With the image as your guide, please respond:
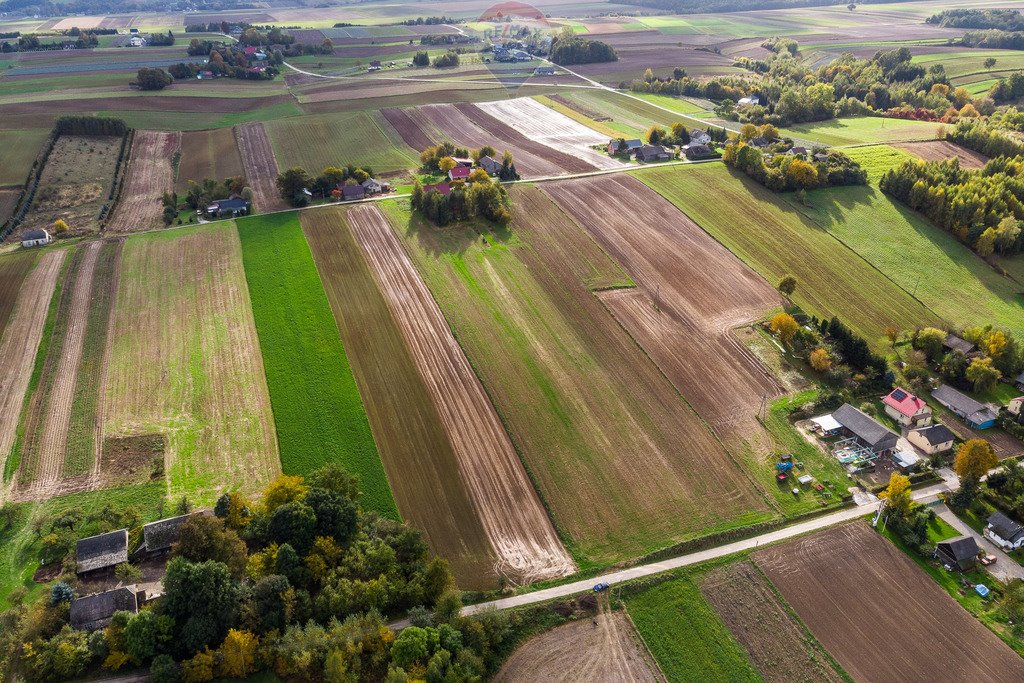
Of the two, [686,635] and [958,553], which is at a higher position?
[958,553]

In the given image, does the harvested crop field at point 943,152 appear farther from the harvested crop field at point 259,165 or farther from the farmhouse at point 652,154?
the harvested crop field at point 259,165

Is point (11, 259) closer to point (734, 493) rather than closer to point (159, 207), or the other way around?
point (159, 207)

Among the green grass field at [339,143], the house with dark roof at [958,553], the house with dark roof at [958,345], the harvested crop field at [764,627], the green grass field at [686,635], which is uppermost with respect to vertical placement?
the house with dark roof at [958,345]

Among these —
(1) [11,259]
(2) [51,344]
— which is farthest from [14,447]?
(1) [11,259]

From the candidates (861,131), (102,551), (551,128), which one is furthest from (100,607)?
(861,131)

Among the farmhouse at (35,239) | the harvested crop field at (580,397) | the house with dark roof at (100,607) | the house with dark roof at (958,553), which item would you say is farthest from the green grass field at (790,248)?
the farmhouse at (35,239)

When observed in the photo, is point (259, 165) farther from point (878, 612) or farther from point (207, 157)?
point (878, 612)

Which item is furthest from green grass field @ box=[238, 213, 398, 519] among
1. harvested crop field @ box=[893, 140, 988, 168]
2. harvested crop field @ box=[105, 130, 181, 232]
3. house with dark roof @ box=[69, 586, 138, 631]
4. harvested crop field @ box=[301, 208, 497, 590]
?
harvested crop field @ box=[893, 140, 988, 168]
